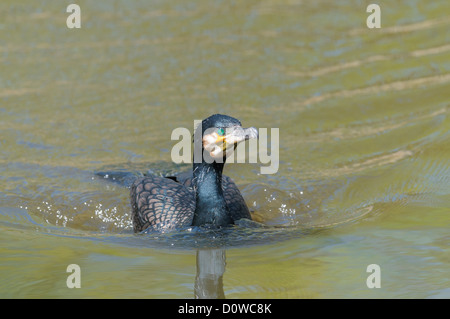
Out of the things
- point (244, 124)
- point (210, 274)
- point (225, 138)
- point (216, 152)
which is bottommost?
point (210, 274)

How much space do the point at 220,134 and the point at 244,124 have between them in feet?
12.4

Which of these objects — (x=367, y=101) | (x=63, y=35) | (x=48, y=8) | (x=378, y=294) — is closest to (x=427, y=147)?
(x=367, y=101)

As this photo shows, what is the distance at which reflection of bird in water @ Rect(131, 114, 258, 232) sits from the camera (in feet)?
19.9

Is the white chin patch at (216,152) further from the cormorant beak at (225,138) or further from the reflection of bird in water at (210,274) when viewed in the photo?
the reflection of bird in water at (210,274)

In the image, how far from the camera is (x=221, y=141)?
606cm

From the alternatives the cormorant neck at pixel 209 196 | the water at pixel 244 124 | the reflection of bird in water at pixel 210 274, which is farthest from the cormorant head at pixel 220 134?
the reflection of bird in water at pixel 210 274

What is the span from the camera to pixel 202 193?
630cm

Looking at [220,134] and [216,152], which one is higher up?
[220,134]

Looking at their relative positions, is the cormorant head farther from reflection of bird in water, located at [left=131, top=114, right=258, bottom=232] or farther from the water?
the water

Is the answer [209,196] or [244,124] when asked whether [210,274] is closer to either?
Answer: [209,196]

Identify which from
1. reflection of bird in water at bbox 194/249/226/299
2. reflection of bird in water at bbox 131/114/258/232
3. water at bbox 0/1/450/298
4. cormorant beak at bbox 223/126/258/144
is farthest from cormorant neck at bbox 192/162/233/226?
reflection of bird in water at bbox 194/249/226/299

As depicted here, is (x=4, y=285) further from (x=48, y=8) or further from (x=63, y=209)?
(x=48, y=8)

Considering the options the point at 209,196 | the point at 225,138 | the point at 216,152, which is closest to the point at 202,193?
the point at 209,196

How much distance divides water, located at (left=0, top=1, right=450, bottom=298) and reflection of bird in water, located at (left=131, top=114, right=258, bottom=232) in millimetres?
226
